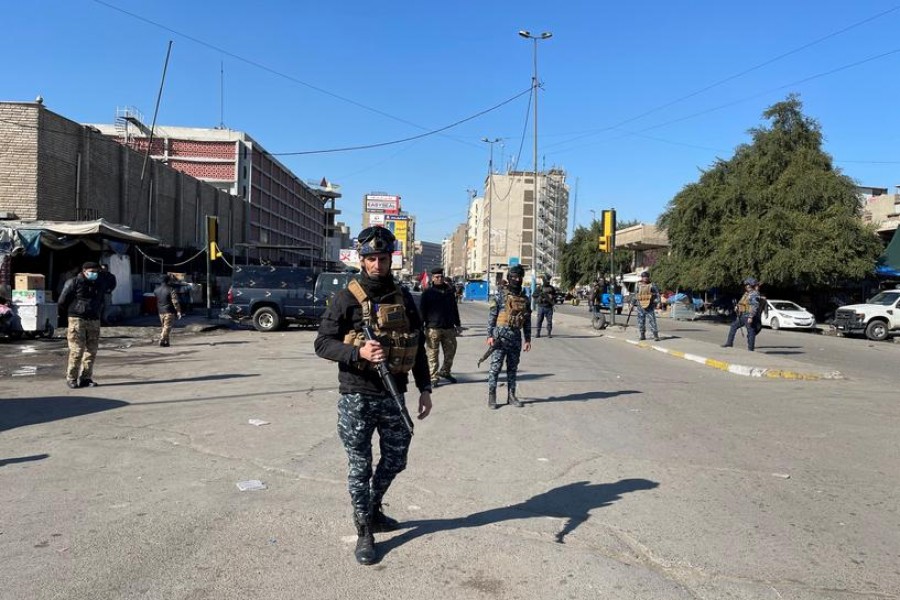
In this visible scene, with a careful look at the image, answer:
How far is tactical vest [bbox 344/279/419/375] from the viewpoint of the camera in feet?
12.4

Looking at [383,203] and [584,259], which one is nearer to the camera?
[584,259]

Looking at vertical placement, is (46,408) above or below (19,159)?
below

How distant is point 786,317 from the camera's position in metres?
28.1

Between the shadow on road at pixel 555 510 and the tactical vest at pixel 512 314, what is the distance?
3429 millimetres

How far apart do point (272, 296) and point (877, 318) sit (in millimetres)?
21942

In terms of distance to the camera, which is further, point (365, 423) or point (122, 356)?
point (122, 356)

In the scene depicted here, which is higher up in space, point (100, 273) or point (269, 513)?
point (100, 273)

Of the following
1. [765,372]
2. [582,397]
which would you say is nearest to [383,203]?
[765,372]

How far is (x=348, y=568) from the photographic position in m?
3.68

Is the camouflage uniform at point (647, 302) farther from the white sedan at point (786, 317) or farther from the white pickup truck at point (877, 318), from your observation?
the white sedan at point (786, 317)

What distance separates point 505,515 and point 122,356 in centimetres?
1197

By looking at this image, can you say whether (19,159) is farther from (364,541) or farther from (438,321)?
(364,541)

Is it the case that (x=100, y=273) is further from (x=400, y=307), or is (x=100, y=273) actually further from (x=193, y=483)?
(x=400, y=307)

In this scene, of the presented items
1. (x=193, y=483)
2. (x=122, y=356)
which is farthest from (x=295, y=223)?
(x=193, y=483)
